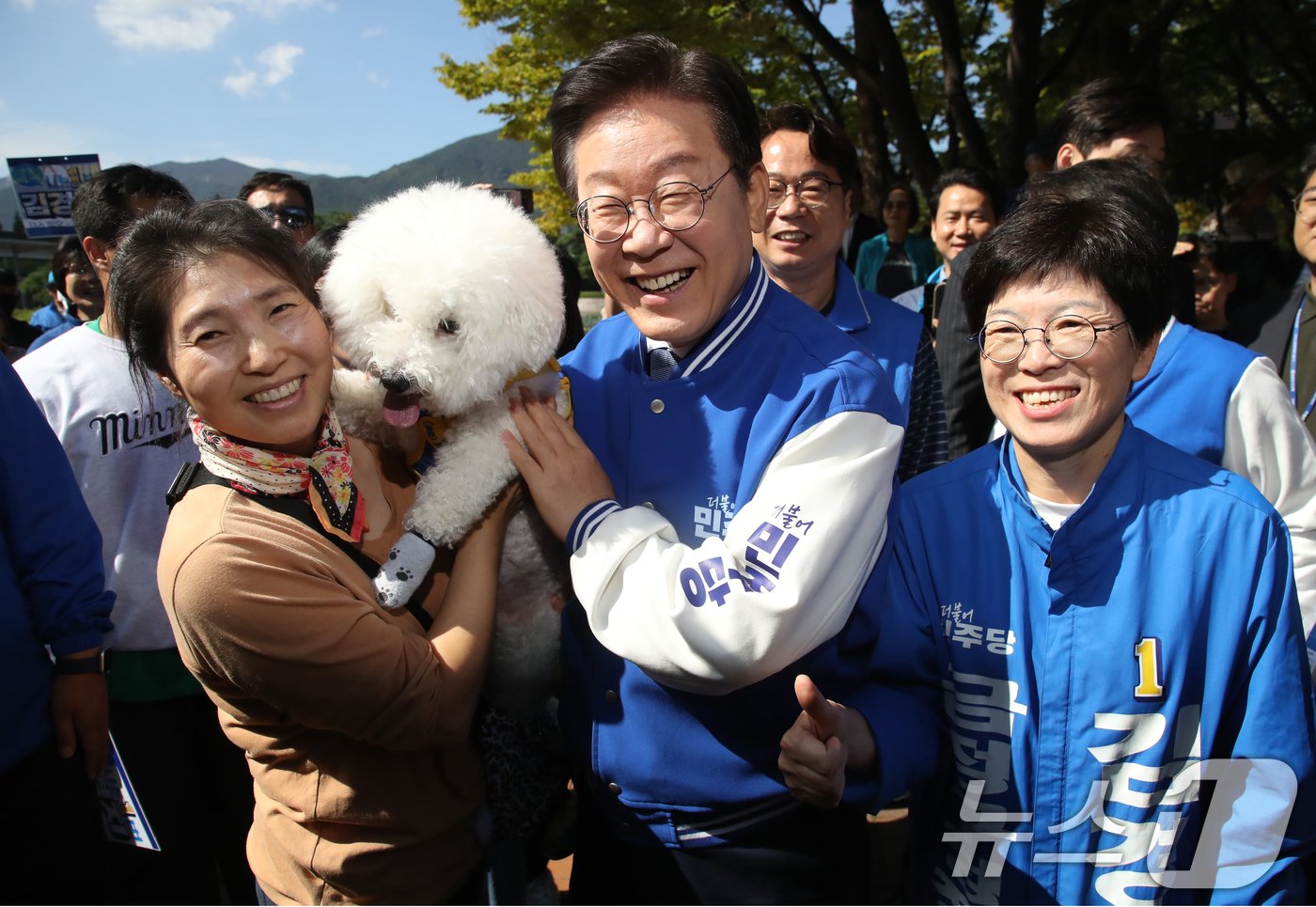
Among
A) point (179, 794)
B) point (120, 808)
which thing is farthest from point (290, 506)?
point (179, 794)

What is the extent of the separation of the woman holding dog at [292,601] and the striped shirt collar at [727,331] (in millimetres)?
633

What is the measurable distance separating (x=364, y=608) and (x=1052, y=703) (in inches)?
54.6

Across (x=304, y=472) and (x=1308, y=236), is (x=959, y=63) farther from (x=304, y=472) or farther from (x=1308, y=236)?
(x=304, y=472)

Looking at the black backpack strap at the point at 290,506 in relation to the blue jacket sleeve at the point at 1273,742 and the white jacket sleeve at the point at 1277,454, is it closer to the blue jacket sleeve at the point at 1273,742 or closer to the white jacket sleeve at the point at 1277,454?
the blue jacket sleeve at the point at 1273,742

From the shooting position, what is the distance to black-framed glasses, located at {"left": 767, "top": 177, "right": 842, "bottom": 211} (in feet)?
10.2

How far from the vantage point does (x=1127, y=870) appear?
165 cm

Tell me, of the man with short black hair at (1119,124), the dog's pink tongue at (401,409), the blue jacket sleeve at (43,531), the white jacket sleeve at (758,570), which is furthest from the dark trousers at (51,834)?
the man with short black hair at (1119,124)

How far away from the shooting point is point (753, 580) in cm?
143

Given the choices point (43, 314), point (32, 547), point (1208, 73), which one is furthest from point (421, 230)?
point (1208, 73)

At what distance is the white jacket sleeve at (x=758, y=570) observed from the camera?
140cm

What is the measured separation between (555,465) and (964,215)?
3483 mm

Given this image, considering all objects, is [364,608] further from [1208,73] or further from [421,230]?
[1208,73]

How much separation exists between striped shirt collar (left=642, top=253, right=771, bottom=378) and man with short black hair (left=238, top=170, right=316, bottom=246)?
288 cm

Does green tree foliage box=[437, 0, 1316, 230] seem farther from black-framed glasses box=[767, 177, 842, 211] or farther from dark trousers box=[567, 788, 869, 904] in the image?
dark trousers box=[567, 788, 869, 904]
